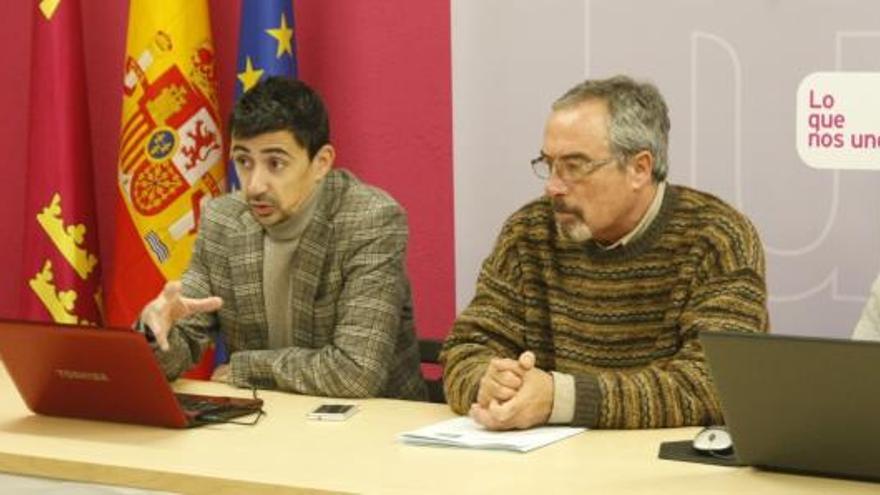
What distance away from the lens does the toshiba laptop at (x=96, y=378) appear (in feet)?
9.29

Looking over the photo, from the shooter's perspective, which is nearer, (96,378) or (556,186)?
(96,378)

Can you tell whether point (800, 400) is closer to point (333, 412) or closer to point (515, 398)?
point (515, 398)

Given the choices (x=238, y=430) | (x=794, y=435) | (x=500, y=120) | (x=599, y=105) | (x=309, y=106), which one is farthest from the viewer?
(x=500, y=120)

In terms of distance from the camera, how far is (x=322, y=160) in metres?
3.68

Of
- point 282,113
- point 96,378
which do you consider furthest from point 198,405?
point 282,113

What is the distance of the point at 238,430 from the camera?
2.94 metres

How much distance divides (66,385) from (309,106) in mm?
945

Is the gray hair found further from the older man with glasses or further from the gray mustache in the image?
the gray mustache

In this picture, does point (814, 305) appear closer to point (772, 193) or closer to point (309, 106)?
point (772, 193)

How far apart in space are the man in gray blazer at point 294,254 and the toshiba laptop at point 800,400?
1150 millimetres

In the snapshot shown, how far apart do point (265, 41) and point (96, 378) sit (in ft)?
5.35

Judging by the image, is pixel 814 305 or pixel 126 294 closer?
pixel 814 305

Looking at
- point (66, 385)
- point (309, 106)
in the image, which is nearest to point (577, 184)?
point (309, 106)

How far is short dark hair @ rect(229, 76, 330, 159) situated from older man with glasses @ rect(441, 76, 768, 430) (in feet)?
1.83
